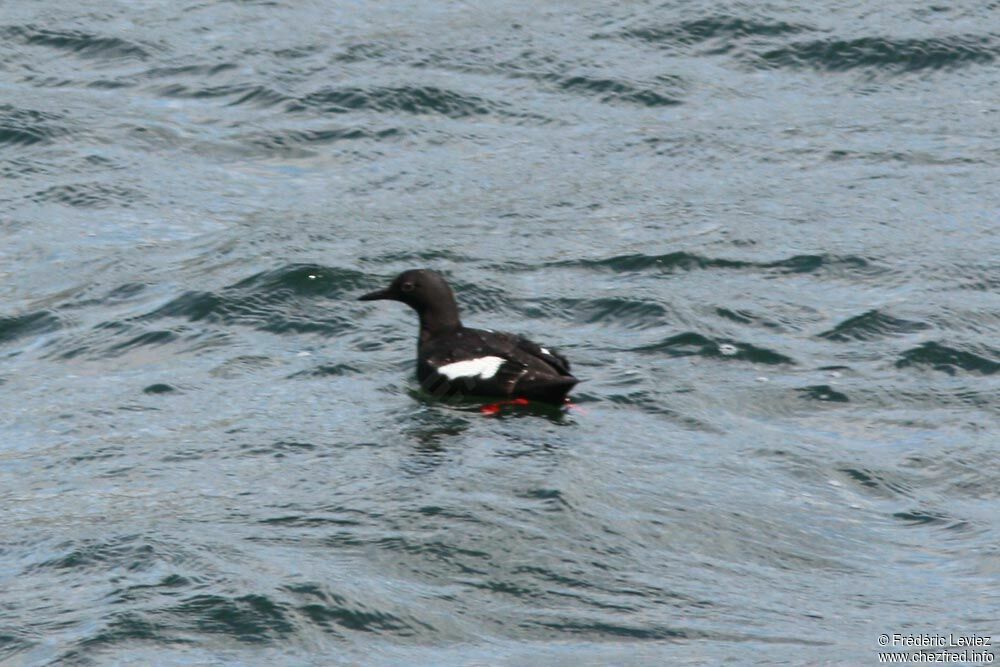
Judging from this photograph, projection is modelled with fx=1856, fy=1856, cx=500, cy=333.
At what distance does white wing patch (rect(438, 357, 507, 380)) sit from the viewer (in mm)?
11148

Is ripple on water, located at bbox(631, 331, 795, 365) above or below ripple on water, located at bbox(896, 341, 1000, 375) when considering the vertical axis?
below

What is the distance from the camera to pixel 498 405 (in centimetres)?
1125

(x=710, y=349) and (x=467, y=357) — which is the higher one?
(x=467, y=357)

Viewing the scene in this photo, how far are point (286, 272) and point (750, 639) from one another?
20.4 ft

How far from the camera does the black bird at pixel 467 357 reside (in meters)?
11.0

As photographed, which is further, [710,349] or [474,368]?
[710,349]

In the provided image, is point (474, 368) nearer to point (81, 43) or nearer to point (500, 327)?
point (500, 327)

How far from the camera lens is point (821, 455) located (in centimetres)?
1050

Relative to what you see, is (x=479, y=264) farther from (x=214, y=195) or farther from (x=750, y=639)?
(x=750, y=639)

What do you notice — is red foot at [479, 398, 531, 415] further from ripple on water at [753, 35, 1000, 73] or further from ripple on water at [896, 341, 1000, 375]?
ripple on water at [753, 35, 1000, 73]

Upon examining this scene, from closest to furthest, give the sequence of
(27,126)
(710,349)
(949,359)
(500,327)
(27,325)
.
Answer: (949,359)
(710,349)
(500,327)
(27,325)
(27,126)

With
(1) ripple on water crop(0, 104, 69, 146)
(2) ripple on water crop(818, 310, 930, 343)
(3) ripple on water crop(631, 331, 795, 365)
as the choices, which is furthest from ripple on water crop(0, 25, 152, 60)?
(2) ripple on water crop(818, 310, 930, 343)

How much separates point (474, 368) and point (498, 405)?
0.88 ft

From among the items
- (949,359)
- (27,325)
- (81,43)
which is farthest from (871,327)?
(81,43)
